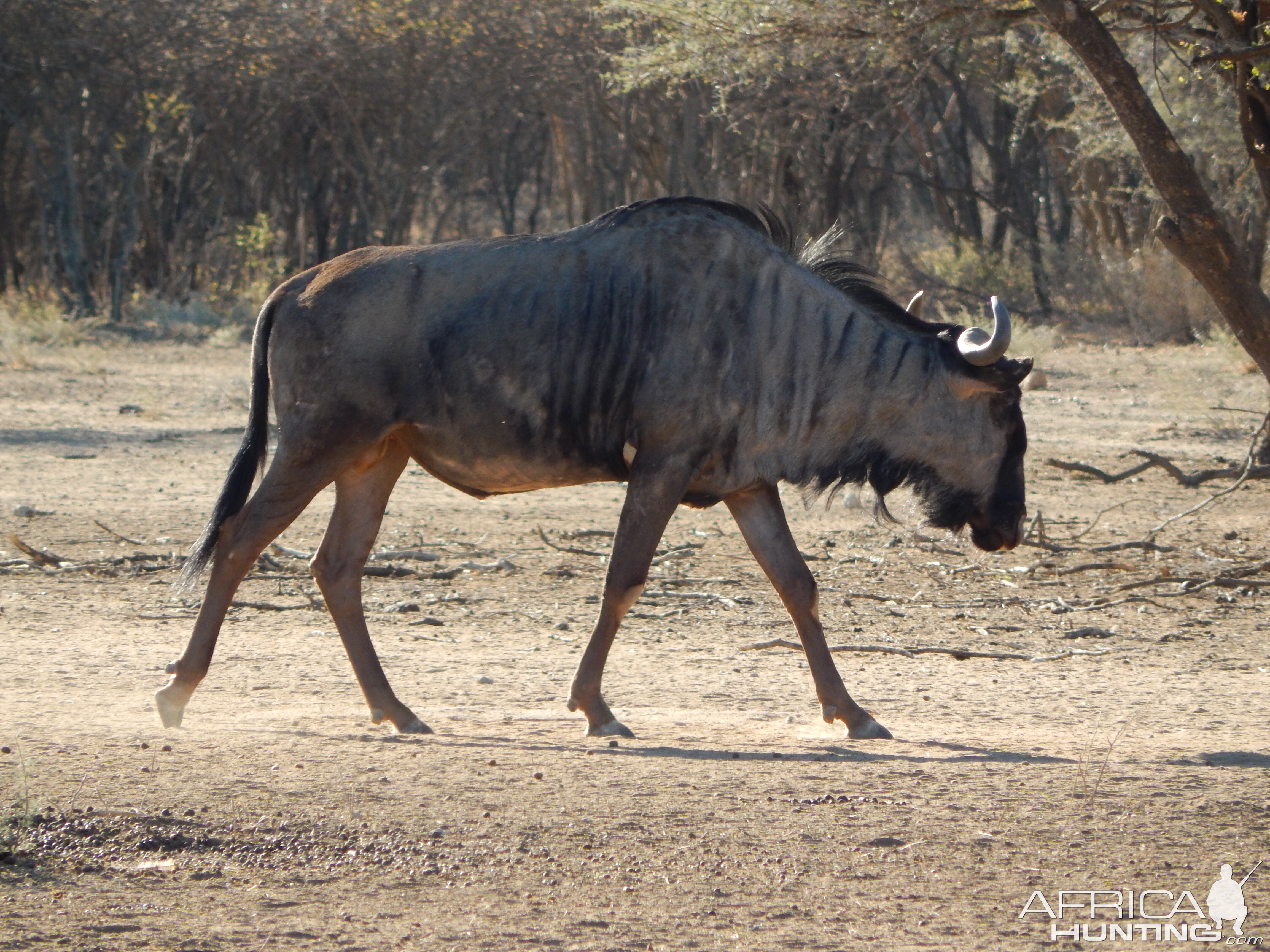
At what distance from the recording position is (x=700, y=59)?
45.9ft

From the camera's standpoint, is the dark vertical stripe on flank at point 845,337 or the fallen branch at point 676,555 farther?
the fallen branch at point 676,555

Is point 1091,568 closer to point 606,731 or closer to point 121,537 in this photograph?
point 606,731

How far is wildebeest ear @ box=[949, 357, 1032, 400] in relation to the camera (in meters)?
5.59

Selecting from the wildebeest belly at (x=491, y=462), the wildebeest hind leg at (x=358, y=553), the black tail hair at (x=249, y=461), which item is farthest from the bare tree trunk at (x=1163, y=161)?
the black tail hair at (x=249, y=461)

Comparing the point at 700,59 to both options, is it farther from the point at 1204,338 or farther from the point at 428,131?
the point at 428,131

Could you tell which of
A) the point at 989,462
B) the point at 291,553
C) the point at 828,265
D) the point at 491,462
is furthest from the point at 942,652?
the point at 291,553

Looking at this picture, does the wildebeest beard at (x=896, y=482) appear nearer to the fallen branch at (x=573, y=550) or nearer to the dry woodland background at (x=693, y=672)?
the dry woodland background at (x=693, y=672)

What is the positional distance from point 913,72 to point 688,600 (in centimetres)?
1256

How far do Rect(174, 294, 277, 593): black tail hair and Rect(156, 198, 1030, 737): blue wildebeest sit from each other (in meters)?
0.01

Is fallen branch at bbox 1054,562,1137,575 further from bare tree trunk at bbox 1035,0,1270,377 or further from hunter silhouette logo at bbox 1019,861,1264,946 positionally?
hunter silhouette logo at bbox 1019,861,1264,946

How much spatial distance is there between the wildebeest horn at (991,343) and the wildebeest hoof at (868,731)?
1348 mm

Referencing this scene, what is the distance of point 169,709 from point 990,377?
3.19 m

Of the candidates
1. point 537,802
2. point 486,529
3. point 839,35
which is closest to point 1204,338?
point 839,35

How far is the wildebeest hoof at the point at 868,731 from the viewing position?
549 centimetres
